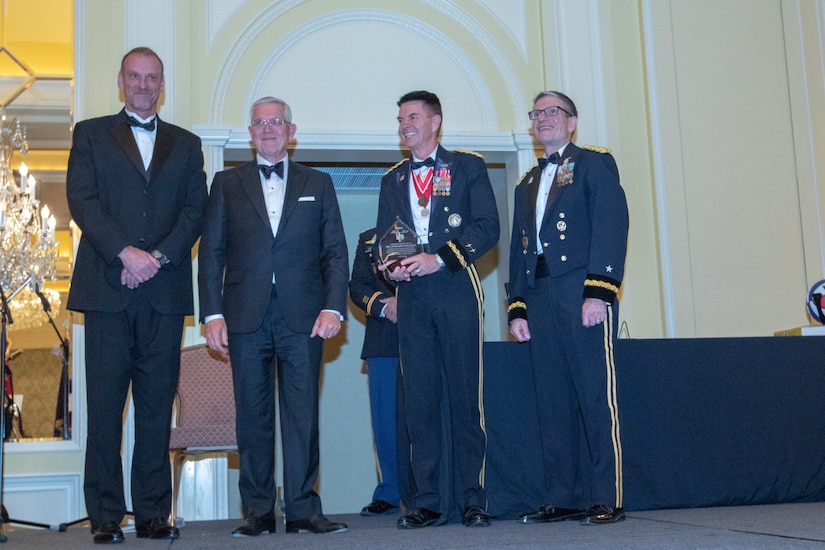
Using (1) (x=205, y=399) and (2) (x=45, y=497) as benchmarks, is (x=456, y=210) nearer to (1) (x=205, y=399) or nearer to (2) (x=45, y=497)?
(1) (x=205, y=399)

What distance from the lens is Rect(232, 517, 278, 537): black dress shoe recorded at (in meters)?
3.28

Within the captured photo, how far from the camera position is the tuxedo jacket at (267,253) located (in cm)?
349

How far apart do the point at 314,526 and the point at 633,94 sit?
11.7ft

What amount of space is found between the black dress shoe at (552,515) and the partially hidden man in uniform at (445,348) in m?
0.19

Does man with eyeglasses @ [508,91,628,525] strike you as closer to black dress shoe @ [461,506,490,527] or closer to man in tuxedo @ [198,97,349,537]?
black dress shoe @ [461,506,490,527]

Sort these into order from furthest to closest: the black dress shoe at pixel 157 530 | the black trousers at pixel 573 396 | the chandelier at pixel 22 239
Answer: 1. the chandelier at pixel 22 239
2. the black trousers at pixel 573 396
3. the black dress shoe at pixel 157 530

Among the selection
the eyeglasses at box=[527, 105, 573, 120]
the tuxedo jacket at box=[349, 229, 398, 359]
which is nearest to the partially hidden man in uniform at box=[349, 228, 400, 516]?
the tuxedo jacket at box=[349, 229, 398, 359]

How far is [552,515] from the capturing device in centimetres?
355

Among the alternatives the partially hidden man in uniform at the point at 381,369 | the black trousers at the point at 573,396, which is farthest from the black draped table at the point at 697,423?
the partially hidden man in uniform at the point at 381,369

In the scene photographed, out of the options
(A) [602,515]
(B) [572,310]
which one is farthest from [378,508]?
(B) [572,310]

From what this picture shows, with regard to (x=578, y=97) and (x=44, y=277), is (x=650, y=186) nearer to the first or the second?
(x=578, y=97)

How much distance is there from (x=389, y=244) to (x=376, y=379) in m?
1.33

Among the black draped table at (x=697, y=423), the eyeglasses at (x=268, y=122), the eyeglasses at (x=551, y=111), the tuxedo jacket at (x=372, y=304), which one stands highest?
the eyeglasses at (x=551, y=111)

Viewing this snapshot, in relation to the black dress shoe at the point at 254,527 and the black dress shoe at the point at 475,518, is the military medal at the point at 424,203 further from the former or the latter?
the black dress shoe at the point at 254,527
